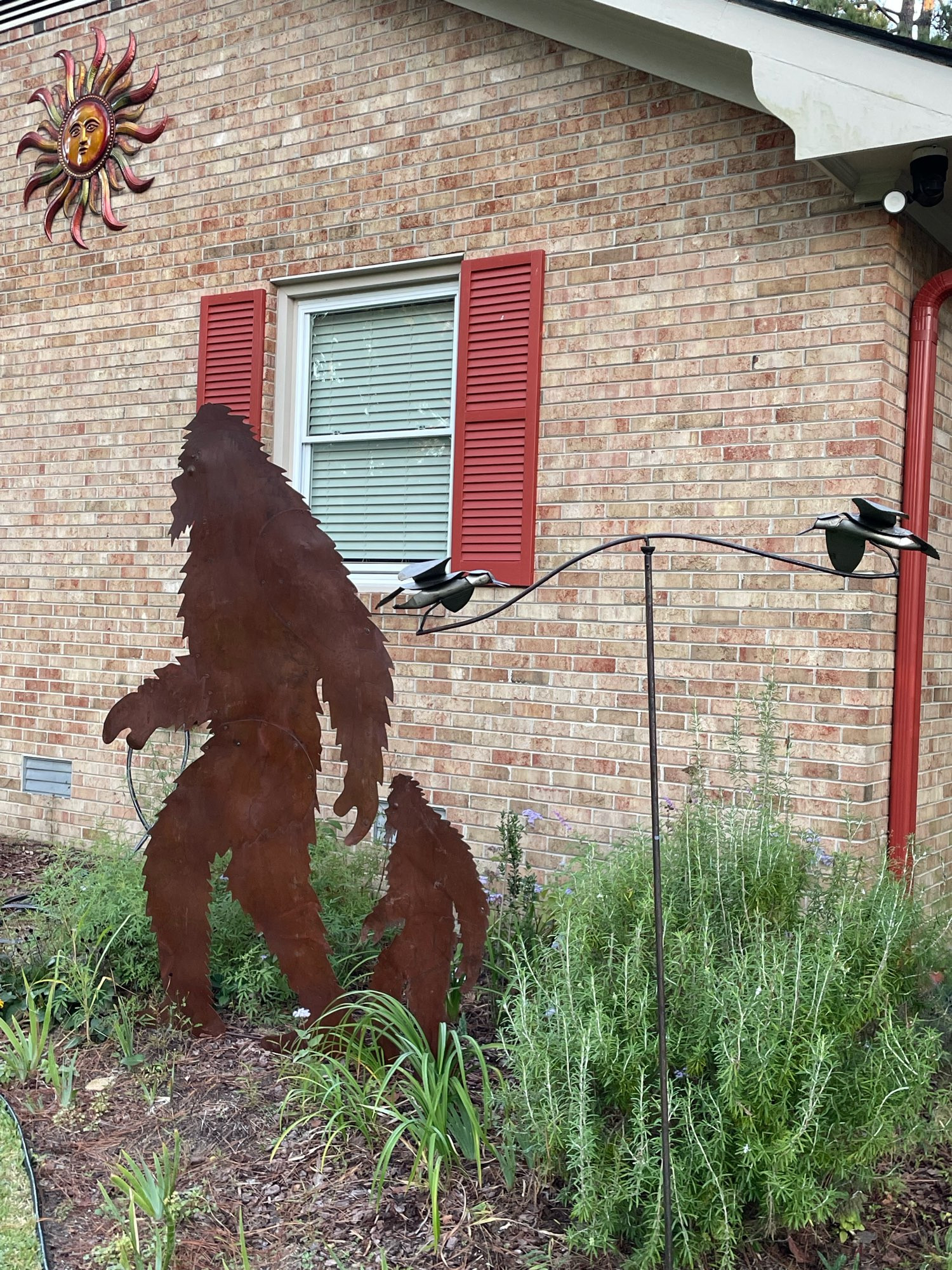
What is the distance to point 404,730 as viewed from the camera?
6004 mm

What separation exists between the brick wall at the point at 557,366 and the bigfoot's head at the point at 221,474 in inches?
75.4

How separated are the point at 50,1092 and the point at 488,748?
2.53 m

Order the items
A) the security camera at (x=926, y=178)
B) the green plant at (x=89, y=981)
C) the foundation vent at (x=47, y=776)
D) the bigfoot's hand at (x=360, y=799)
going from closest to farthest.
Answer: the bigfoot's hand at (x=360, y=799) < the green plant at (x=89, y=981) < the security camera at (x=926, y=178) < the foundation vent at (x=47, y=776)

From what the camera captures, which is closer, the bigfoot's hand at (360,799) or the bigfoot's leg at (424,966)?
the bigfoot's leg at (424,966)

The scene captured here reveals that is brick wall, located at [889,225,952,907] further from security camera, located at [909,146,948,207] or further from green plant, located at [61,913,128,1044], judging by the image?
green plant, located at [61,913,128,1044]

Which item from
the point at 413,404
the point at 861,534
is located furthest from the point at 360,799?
the point at 413,404

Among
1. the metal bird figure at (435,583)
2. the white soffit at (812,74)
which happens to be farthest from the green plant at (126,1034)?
the white soffit at (812,74)

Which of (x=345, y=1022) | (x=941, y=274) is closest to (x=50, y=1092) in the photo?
(x=345, y=1022)

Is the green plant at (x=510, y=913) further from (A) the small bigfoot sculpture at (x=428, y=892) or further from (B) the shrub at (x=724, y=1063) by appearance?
(B) the shrub at (x=724, y=1063)

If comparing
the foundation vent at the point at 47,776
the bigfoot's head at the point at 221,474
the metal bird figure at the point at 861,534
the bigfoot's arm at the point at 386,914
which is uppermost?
the bigfoot's head at the point at 221,474

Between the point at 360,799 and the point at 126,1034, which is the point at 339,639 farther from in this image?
the point at 126,1034

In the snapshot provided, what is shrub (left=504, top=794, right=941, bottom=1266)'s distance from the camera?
2791 mm

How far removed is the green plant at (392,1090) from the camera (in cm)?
326

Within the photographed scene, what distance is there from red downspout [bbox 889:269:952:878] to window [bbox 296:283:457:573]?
7.47 ft
